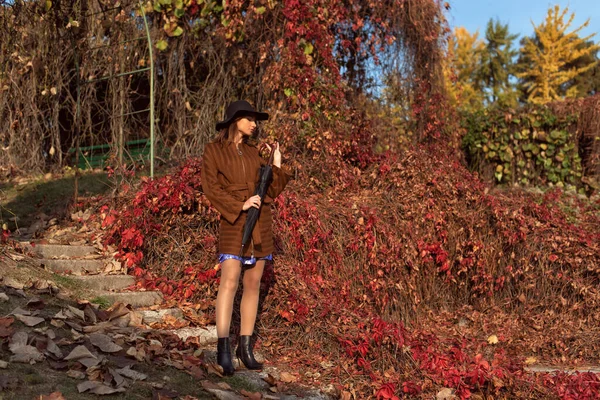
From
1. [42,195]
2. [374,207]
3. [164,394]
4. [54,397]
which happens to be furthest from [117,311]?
[42,195]

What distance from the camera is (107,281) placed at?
6129mm

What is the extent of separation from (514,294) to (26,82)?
7.91 meters

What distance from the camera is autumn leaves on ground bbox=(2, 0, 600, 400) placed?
5.37 m

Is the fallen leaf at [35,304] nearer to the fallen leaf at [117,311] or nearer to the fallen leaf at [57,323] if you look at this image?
the fallen leaf at [57,323]

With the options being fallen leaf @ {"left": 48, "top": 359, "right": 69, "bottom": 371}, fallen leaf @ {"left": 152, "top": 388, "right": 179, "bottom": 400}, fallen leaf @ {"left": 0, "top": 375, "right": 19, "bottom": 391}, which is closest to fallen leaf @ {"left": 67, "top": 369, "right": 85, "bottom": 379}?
fallen leaf @ {"left": 48, "top": 359, "right": 69, "bottom": 371}

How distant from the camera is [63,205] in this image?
8.22 meters

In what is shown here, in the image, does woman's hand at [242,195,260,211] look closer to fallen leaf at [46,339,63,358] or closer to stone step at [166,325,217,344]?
stone step at [166,325,217,344]

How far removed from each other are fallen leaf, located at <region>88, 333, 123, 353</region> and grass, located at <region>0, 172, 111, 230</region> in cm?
373

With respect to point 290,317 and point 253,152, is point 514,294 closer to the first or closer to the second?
point 290,317

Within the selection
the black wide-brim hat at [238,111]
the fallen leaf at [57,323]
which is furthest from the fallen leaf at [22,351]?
the black wide-brim hat at [238,111]

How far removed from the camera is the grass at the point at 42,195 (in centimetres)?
812

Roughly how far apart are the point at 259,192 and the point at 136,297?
1972mm

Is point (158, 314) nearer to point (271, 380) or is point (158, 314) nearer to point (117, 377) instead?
point (271, 380)

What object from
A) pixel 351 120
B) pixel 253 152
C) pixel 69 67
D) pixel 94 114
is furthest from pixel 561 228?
pixel 69 67
